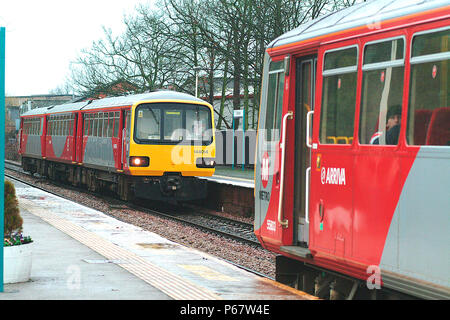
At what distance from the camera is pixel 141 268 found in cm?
982

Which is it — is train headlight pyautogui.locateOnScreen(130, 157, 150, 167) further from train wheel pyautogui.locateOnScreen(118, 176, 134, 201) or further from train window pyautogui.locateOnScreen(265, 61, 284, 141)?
train window pyautogui.locateOnScreen(265, 61, 284, 141)

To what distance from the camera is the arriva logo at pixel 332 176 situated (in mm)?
7254

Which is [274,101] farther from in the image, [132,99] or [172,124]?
[132,99]

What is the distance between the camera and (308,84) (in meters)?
8.54

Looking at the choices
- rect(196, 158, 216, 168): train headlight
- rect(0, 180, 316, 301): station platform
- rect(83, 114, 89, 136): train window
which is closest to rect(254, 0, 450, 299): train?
rect(0, 180, 316, 301): station platform

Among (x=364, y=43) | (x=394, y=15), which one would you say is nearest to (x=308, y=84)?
(x=364, y=43)

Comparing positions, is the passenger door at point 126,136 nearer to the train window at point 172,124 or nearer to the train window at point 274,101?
the train window at point 172,124

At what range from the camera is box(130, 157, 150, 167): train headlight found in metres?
20.9

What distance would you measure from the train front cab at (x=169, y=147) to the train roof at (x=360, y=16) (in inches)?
475

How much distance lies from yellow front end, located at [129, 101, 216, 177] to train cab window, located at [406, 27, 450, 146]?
1509 cm

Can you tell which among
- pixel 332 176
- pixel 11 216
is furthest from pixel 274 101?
pixel 11 216

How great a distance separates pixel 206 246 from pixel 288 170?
6230 millimetres

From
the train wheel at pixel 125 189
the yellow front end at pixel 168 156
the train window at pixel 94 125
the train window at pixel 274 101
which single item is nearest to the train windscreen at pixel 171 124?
the yellow front end at pixel 168 156

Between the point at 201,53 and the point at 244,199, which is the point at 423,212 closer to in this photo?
the point at 244,199
